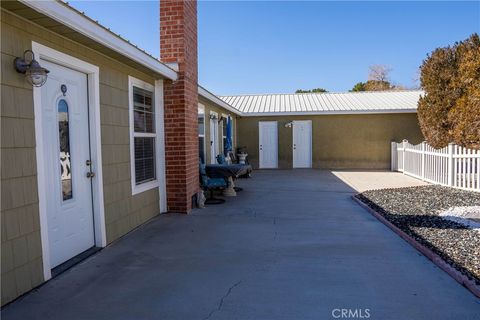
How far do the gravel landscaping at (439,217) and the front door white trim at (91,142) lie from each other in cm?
424

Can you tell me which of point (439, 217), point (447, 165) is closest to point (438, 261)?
point (439, 217)

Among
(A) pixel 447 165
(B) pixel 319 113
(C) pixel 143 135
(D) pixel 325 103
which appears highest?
(D) pixel 325 103

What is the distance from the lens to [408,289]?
3359mm

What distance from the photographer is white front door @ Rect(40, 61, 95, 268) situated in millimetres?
3777

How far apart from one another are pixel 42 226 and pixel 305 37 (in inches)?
636

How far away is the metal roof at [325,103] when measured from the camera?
16047 millimetres

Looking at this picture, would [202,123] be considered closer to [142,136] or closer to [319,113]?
[142,136]

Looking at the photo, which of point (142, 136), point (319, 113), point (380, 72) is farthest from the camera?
point (380, 72)

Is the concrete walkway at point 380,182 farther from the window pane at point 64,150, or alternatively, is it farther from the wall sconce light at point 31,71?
the wall sconce light at point 31,71

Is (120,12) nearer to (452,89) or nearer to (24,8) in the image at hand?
(24,8)

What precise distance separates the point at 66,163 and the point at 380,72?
46.1 meters

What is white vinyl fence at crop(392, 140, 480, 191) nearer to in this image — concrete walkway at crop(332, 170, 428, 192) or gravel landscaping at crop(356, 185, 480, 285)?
concrete walkway at crop(332, 170, 428, 192)

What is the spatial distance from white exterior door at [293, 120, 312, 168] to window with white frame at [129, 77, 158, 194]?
10858 mm

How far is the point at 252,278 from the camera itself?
12.0 ft
